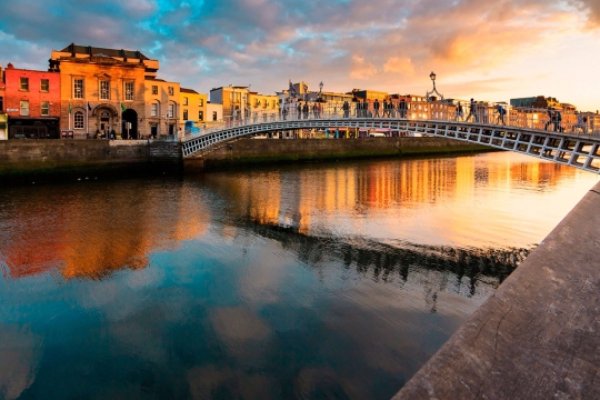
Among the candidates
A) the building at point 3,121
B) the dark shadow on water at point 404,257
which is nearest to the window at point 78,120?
the building at point 3,121

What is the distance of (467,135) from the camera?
729 inches

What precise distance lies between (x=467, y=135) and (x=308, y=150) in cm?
2652

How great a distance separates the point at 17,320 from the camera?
750 centimetres

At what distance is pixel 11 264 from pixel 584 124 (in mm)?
16353

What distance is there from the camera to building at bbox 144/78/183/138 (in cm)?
4019

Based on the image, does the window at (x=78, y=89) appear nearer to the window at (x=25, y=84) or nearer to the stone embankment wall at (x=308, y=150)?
the window at (x=25, y=84)

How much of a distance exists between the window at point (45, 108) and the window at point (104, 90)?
3983 mm

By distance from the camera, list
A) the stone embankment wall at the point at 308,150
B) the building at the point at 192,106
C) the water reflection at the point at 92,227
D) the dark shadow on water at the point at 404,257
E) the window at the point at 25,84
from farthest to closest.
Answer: the building at the point at 192,106, the stone embankment wall at the point at 308,150, the window at the point at 25,84, the water reflection at the point at 92,227, the dark shadow on water at the point at 404,257

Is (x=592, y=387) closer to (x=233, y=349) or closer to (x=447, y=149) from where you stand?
(x=233, y=349)

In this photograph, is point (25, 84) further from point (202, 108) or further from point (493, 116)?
point (493, 116)

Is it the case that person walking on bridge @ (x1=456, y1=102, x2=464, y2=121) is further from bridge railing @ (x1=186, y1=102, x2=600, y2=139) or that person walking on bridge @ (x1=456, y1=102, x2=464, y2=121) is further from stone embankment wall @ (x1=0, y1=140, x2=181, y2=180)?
stone embankment wall @ (x1=0, y1=140, x2=181, y2=180)

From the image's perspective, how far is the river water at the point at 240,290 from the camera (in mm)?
5855

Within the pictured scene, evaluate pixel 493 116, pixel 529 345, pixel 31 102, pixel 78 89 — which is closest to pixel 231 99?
pixel 78 89

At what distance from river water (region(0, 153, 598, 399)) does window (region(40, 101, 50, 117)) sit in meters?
18.4
